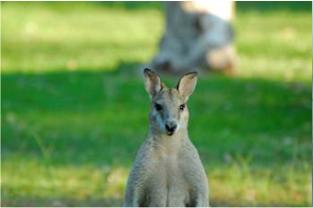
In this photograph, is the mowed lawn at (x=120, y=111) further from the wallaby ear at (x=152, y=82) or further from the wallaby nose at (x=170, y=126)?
the wallaby nose at (x=170, y=126)

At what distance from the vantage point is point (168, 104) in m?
6.20

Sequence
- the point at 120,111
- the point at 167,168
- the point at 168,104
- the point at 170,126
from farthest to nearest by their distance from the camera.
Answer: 1. the point at 120,111
2. the point at 167,168
3. the point at 168,104
4. the point at 170,126

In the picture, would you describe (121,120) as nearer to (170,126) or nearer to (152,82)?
(152,82)

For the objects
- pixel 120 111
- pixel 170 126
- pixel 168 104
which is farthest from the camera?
pixel 120 111

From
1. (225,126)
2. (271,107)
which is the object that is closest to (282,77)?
(271,107)

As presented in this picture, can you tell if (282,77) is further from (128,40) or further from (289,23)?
(289,23)

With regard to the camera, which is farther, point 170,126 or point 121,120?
point 121,120

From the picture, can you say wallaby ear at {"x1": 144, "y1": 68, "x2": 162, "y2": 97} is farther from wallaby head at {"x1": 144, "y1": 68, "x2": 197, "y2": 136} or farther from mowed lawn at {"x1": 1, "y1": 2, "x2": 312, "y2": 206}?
mowed lawn at {"x1": 1, "y1": 2, "x2": 312, "y2": 206}

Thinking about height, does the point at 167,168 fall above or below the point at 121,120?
below

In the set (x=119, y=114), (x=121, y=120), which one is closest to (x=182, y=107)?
(x=121, y=120)

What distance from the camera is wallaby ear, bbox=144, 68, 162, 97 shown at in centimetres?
629

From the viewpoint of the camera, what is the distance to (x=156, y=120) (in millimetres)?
6191

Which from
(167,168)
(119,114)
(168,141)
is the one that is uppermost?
(119,114)

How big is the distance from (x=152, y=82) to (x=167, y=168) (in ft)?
1.62
